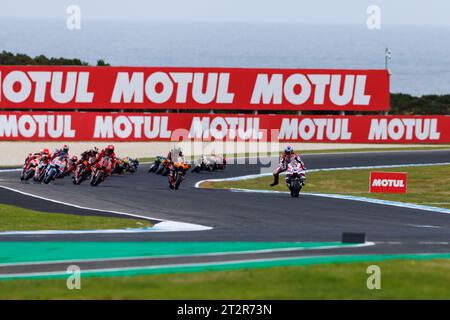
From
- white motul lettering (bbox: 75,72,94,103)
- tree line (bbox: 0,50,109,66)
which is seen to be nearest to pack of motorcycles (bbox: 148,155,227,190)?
white motul lettering (bbox: 75,72,94,103)

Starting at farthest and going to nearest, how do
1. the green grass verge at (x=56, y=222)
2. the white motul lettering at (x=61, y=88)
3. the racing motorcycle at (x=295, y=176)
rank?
the white motul lettering at (x=61, y=88) → the racing motorcycle at (x=295, y=176) → the green grass verge at (x=56, y=222)

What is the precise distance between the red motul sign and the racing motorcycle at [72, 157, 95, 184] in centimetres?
881

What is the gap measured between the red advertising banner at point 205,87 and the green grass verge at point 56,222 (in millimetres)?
30219

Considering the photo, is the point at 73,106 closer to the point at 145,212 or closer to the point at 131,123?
the point at 131,123

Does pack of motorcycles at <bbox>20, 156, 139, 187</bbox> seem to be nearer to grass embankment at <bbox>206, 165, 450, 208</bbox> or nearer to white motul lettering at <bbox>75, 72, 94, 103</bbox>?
grass embankment at <bbox>206, 165, 450, 208</bbox>

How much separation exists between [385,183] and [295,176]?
376 cm

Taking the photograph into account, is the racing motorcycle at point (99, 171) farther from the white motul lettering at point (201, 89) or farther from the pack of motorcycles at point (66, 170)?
the white motul lettering at point (201, 89)

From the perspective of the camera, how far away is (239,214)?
25453mm

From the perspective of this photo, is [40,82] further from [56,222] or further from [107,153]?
[56,222]

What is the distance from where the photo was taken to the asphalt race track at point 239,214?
63.3 feet

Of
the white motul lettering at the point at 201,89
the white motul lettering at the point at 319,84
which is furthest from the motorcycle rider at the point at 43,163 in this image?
the white motul lettering at the point at 319,84

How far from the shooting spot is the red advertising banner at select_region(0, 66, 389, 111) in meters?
55.8

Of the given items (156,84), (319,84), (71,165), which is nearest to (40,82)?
(156,84)

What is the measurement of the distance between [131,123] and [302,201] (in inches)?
1018
